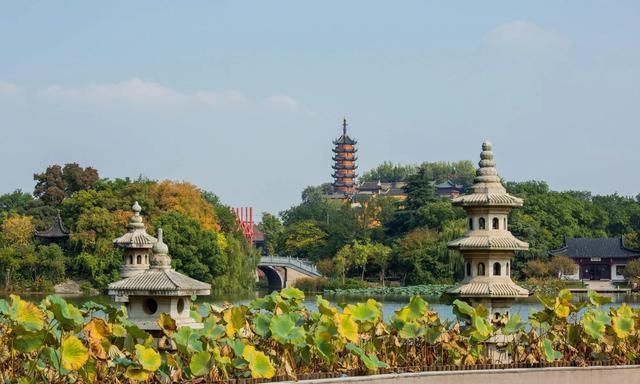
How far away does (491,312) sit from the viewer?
28.5 m

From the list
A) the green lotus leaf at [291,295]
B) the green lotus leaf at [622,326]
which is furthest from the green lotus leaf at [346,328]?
the green lotus leaf at [622,326]

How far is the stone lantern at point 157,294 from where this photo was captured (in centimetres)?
2198

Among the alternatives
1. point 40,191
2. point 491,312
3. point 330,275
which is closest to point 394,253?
point 330,275

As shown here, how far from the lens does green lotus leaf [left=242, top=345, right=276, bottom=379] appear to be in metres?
20.4

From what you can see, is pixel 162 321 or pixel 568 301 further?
pixel 568 301

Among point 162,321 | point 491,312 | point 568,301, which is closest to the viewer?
point 162,321

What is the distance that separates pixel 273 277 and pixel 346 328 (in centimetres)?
6394

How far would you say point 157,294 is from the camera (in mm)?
22031

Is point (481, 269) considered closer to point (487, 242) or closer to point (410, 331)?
point (487, 242)

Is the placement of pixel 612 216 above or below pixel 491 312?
above

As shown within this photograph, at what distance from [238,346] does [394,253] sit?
199 ft

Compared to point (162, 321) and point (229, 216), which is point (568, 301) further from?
point (229, 216)

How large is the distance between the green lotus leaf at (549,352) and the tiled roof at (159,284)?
570 centimetres

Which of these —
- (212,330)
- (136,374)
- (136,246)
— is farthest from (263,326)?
(136,246)
